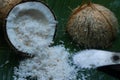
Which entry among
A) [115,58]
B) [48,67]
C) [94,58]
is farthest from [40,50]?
[115,58]

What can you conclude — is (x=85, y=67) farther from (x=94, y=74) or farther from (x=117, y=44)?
(x=117, y=44)

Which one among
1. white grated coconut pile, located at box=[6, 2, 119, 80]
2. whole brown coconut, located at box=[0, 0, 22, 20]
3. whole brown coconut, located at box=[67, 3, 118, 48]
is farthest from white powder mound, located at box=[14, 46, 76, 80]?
whole brown coconut, located at box=[0, 0, 22, 20]

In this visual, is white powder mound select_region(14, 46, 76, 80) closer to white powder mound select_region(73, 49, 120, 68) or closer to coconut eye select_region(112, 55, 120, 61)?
white powder mound select_region(73, 49, 120, 68)

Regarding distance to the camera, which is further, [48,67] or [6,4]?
[6,4]

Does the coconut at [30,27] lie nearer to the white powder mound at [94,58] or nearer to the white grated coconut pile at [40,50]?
the white grated coconut pile at [40,50]

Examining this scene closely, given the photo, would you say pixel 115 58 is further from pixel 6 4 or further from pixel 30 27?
pixel 6 4

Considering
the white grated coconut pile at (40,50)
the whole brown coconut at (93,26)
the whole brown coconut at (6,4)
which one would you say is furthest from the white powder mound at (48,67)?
the whole brown coconut at (6,4)
